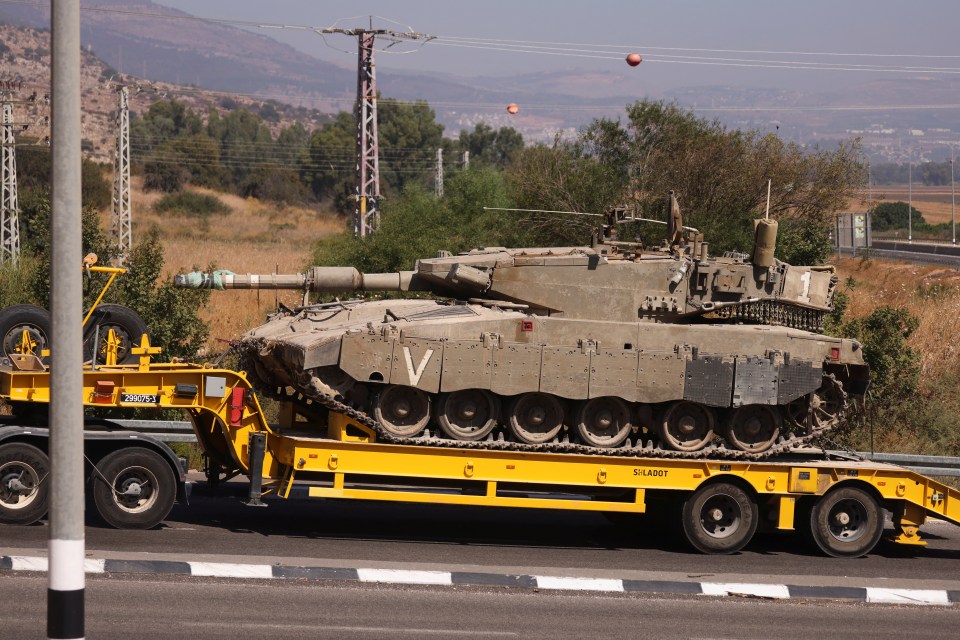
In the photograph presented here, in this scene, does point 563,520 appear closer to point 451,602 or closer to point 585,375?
point 585,375

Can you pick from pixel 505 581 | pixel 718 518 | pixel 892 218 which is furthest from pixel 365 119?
pixel 892 218

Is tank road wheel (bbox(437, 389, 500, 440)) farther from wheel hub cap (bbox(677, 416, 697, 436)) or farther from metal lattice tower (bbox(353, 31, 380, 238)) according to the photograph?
metal lattice tower (bbox(353, 31, 380, 238))

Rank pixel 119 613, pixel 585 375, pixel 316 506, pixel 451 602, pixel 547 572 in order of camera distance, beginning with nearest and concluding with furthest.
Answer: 1. pixel 119 613
2. pixel 451 602
3. pixel 547 572
4. pixel 585 375
5. pixel 316 506

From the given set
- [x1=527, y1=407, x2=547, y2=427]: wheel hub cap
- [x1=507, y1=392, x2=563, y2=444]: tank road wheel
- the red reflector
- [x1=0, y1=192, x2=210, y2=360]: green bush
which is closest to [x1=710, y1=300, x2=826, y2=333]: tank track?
[x1=507, y1=392, x2=563, y2=444]: tank road wheel

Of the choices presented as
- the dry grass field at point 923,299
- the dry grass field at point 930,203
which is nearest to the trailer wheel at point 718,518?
the dry grass field at point 923,299

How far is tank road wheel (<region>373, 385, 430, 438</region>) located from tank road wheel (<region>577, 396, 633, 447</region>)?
5.90ft

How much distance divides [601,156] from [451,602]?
853 inches

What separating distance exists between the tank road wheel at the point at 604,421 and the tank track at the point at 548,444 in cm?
13

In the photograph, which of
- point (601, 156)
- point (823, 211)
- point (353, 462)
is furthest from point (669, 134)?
point (353, 462)

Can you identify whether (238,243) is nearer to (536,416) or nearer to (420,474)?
(536,416)

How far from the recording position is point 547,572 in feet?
44.0

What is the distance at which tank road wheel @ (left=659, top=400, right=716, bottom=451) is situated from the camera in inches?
592

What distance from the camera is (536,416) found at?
14891 mm

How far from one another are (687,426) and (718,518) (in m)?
1.11
